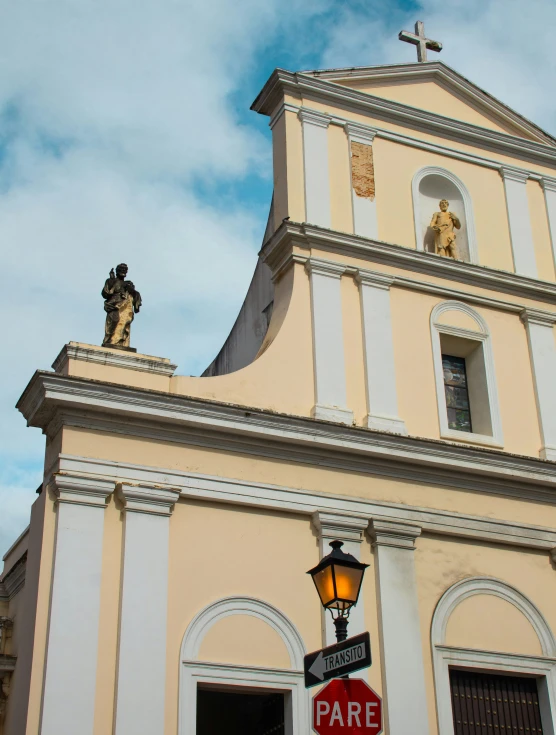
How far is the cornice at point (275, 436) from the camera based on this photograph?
12.5 metres

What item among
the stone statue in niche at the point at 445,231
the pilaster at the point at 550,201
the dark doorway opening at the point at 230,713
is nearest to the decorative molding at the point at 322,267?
the stone statue in niche at the point at 445,231

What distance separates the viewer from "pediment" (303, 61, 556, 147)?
16.9 meters

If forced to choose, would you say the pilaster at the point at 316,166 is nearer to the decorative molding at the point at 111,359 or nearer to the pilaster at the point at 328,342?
the pilaster at the point at 328,342

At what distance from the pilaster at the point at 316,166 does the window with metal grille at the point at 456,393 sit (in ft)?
8.92

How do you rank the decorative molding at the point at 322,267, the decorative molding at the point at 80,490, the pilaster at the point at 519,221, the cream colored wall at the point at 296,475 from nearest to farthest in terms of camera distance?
the decorative molding at the point at 80,490, the cream colored wall at the point at 296,475, the decorative molding at the point at 322,267, the pilaster at the point at 519,221

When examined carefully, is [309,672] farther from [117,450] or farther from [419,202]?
[419,202]

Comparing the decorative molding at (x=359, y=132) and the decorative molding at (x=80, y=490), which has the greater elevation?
the decorative molding at (x=359, y=132)

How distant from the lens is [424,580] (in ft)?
44.2

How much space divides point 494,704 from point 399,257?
6183 millimetres

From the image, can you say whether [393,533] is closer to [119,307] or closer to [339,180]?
[119,307]

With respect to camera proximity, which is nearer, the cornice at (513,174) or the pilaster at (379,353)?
the pilaster at (379,353)

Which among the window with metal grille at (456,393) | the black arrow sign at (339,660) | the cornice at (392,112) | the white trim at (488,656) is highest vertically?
the cornice at (392,112)

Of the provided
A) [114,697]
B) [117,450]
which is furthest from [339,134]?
[114,697]

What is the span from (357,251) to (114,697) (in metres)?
7.06
